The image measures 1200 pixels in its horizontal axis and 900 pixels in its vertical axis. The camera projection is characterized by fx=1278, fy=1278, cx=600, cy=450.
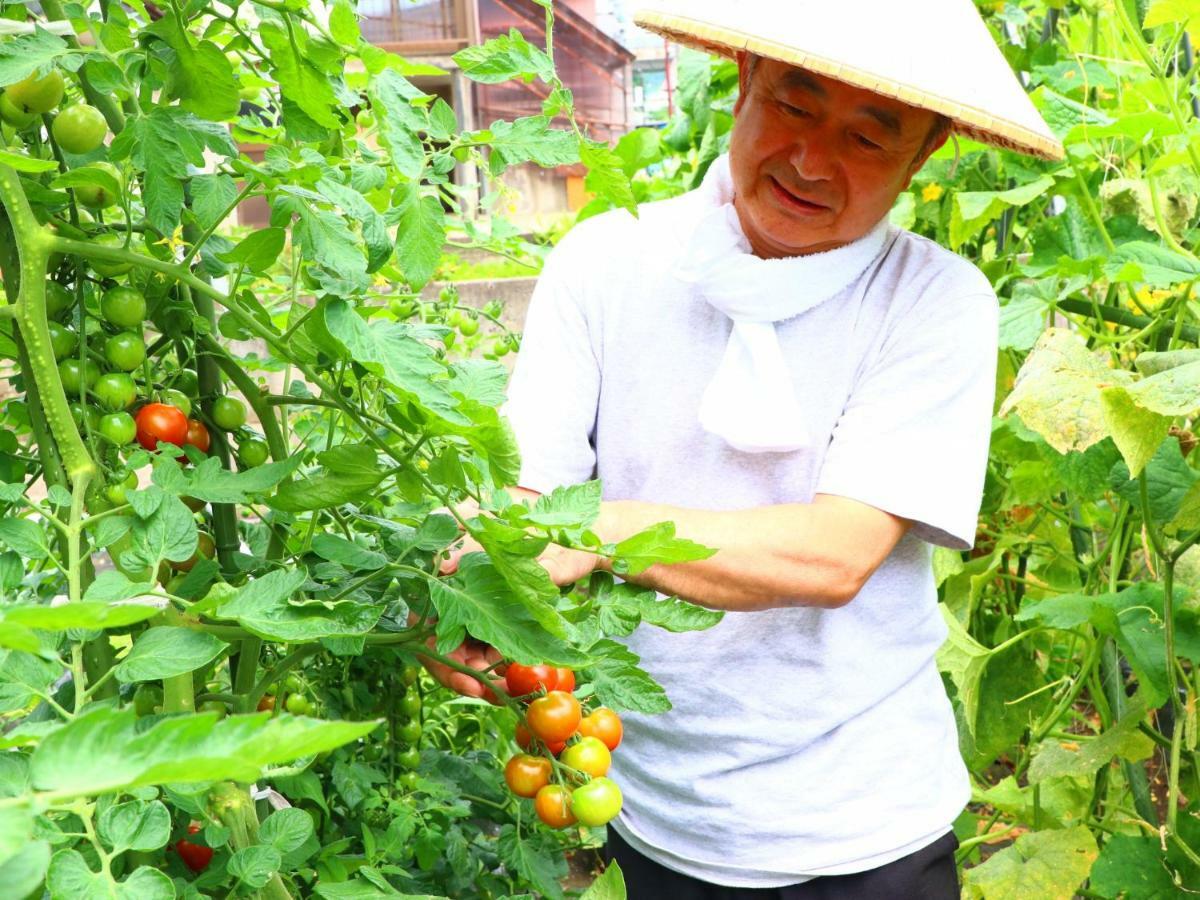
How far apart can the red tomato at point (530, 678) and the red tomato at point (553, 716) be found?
0.03m

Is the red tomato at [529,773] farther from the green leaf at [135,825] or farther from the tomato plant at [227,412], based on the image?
the green leaf at [135,825]

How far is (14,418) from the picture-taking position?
107 centimetres

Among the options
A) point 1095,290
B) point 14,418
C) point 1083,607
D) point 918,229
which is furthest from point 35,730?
point 918,229

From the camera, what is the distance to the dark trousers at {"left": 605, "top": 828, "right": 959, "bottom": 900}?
4.14 feet

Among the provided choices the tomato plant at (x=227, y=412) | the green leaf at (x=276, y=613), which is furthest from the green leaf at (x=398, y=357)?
the green leaf at (x=276, y=613)

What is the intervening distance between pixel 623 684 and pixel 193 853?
40 centimetres

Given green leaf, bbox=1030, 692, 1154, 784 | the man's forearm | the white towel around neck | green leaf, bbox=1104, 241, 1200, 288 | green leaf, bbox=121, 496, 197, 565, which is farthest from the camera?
green leaf, bbox=1030, 692, 1154, 784

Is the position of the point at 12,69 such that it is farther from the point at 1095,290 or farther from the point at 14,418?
the point at 1095,290

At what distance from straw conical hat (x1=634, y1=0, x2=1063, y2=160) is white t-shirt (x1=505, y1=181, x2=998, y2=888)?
0.64 feet

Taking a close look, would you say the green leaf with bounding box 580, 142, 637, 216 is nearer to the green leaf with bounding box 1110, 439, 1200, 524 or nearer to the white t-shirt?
the white t-shirt

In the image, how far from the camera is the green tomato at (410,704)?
1.42 m

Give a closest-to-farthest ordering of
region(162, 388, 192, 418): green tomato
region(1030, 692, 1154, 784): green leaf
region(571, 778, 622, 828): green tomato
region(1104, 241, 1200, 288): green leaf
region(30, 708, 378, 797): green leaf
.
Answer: region(30, 708, 378, 797): green leaf < region(571, 778, 622, 828): green tomato < region(162, 388, 192, 418): green tomato < region(1104, 241, 1200, 288): green leaf < region(1030, 692, 1154, 784): green leaf

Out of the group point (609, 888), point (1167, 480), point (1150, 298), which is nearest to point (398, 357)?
point (609, 888)

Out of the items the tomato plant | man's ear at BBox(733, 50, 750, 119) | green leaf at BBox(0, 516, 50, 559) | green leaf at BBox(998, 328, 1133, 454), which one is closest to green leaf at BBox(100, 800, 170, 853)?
the tomato plant
